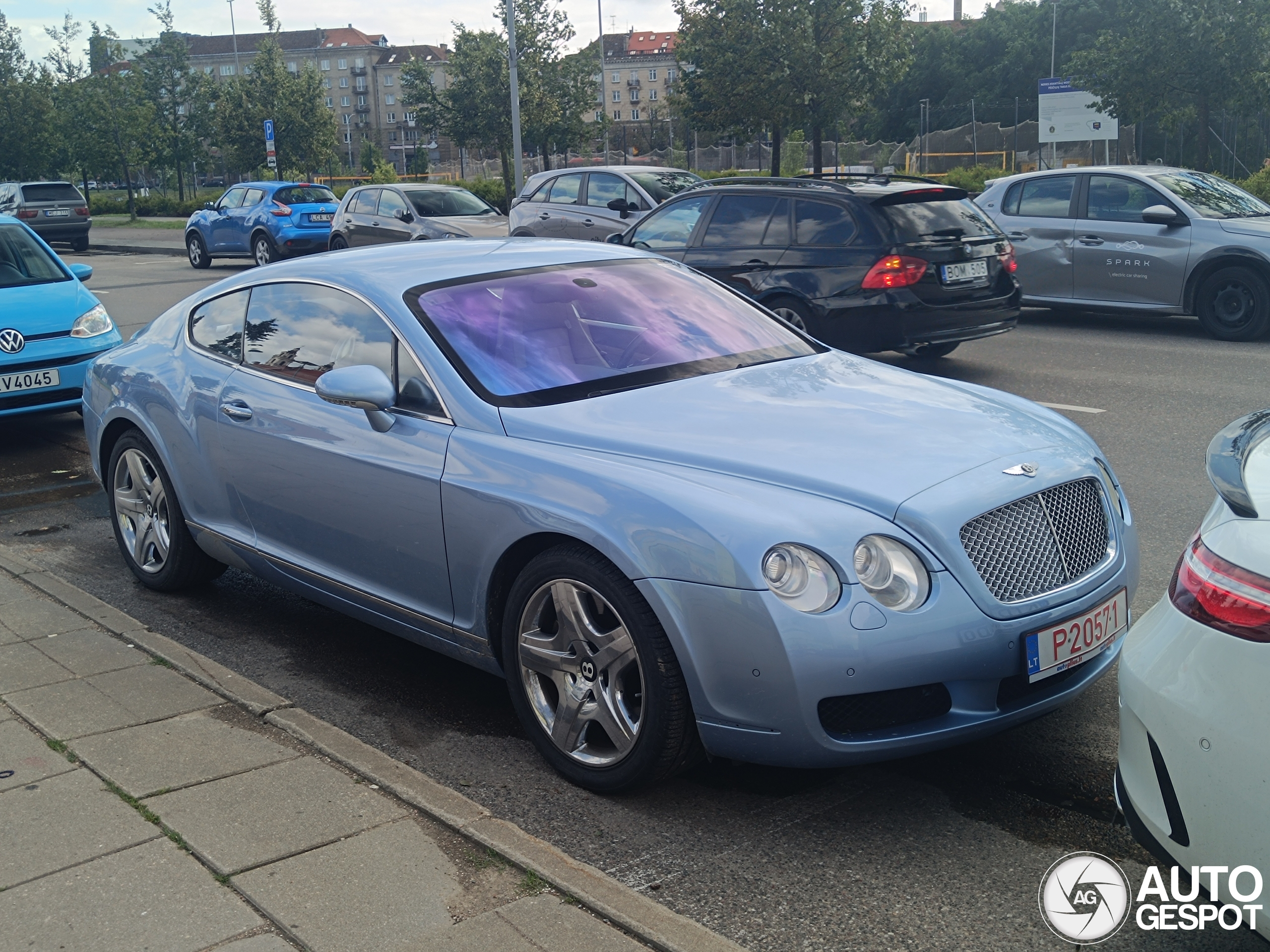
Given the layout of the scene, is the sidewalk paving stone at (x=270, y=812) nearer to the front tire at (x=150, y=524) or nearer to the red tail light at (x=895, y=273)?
the front tire at (x=150, y=524)

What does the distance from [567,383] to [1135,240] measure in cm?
966

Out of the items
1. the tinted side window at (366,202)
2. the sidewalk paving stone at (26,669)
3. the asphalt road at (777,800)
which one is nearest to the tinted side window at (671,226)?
the asphalt road at (777,800)

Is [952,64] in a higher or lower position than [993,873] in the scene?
higher

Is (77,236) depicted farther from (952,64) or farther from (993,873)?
(952,64)

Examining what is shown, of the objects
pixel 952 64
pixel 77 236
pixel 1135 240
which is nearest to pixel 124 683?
pixel 1135 240

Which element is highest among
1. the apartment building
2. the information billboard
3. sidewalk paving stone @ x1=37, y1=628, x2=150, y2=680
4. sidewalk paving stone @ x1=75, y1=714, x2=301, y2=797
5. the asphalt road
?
the apartment building

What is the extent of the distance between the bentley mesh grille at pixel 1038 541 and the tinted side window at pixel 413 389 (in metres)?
1.71

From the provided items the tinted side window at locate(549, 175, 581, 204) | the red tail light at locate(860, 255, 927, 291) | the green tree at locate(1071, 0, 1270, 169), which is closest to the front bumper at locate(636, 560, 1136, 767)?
the red tail light at locate(860, 255, 927, 291)

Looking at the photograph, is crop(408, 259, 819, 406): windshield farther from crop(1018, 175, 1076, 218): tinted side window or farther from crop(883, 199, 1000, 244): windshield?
crop(1018, 175, 1076, 218): tinted side window

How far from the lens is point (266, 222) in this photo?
2438 cm

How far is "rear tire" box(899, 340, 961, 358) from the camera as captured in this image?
9930mm

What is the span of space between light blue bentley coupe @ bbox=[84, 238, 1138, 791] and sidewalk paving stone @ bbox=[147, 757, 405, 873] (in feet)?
2.01

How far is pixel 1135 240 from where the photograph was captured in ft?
39.9
